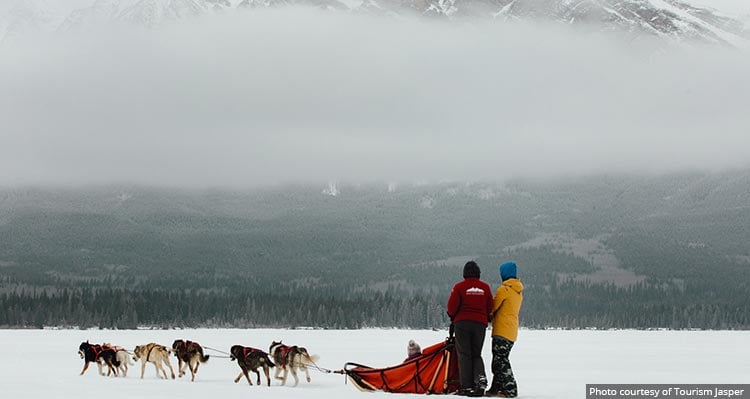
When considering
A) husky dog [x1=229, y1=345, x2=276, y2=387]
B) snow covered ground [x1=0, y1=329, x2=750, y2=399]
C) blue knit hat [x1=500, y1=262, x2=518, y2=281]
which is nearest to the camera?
blue knit hat [x1=500, y1=262, x2=518, y2=281]

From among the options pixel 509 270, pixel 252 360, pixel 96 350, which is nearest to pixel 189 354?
pixel 252 360

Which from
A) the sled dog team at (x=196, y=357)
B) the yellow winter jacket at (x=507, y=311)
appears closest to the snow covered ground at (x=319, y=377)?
the sled dog team at (x=196, y=357)

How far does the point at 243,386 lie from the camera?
3269 centimetres

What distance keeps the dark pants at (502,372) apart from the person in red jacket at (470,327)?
0.37 meters

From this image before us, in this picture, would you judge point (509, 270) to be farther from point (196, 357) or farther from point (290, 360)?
point (196, 357)

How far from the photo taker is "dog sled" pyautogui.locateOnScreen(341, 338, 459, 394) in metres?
29.3

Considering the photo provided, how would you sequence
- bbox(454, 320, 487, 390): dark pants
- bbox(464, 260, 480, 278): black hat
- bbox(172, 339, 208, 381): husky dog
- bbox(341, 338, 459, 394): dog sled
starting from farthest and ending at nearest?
bbox(172, 339, 208, 381): husky dog < bbox(341, 338, 459, 394): dog sled < bbox(464, 260, 480, 278): black hat < bbox(454, 320, 487, 390): dark pants

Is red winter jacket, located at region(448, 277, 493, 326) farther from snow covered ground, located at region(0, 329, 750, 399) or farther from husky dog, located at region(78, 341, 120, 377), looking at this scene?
husky dog, located at region(78, 341, 120, 377)

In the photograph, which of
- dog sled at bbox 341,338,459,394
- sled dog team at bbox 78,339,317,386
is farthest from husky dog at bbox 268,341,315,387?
dog sled at bbox 341,338,459,394

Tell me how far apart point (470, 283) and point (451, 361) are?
228 cm

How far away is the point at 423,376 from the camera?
2967cm

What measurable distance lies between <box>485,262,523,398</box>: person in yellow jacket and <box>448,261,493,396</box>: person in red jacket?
1.26 ft

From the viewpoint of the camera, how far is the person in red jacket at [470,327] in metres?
28.3

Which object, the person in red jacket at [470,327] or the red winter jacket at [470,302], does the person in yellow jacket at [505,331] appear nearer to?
the person in red jacket at [470,327]
